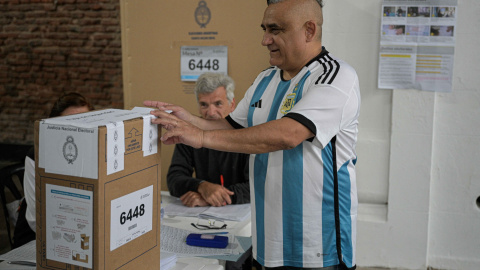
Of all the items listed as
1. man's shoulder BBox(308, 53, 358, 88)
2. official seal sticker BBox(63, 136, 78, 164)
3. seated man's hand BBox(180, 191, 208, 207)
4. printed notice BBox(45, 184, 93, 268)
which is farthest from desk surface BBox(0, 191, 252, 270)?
man's shoulder BBox(308, 53, 358, 88)

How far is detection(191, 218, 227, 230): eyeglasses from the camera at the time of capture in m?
2.05

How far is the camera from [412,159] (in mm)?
3205

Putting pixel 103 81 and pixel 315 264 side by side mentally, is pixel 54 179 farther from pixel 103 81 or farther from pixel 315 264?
pixel 103 81

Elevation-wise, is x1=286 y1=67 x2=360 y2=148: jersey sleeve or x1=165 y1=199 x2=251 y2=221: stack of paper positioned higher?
x1=286 y1=67 x2=360 y2=148: jersey sleeve

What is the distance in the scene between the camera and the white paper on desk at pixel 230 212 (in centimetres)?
219

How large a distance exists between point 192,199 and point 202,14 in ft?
5.16

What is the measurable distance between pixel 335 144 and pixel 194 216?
91 cm

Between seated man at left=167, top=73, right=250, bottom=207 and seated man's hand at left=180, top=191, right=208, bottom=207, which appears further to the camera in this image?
seated man at left=167, top=73, right=250, bottom=207

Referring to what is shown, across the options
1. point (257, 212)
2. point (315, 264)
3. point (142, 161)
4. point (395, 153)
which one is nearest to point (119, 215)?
point (142, 161)

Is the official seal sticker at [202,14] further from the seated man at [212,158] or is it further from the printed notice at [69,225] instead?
the printed notice at [69,225]

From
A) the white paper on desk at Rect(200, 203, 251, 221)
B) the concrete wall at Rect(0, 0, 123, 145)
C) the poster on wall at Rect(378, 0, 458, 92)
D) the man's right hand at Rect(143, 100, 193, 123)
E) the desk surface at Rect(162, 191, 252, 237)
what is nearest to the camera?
the man's right hand at Rect(143, 100, 193, 123)

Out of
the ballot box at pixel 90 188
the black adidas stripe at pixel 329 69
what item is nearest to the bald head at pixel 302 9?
the black adidas stripe at pixel 329 69

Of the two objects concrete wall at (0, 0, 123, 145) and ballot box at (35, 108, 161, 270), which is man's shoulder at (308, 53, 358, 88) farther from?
concrete wall at (0, 0, 123, 145)

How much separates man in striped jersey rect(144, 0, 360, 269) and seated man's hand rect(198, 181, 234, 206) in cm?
67
